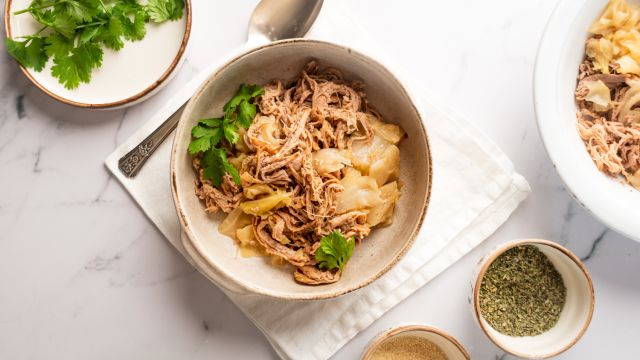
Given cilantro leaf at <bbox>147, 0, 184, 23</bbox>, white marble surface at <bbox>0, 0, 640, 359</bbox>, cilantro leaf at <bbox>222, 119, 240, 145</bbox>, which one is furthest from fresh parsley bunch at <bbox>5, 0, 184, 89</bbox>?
cilantro leaf at <bbox>222, 119, 240, 145</bbox>

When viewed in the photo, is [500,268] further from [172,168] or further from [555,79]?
[172,168]

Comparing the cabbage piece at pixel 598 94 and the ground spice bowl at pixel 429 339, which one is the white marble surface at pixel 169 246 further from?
the cabbage piece at pixel 598 94

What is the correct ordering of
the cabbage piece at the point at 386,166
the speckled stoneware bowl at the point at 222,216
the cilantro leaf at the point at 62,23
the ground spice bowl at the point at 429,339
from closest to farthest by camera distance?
the speckled stoneware bowl at the point at 222,216
the cabbage piece at the point at 386,166
the ground spice bowl at the point at 429,339
the cilantro leaf at the point at 62,23

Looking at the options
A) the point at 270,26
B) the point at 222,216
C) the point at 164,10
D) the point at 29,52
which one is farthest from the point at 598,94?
the point at 29,52

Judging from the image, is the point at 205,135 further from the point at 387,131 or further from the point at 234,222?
the point at 387,131

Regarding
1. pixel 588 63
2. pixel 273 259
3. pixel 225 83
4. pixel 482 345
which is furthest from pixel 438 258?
pixel 225 83

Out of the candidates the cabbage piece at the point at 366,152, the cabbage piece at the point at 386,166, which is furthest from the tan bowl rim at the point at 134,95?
the cabbage piece at the point at 386,166
